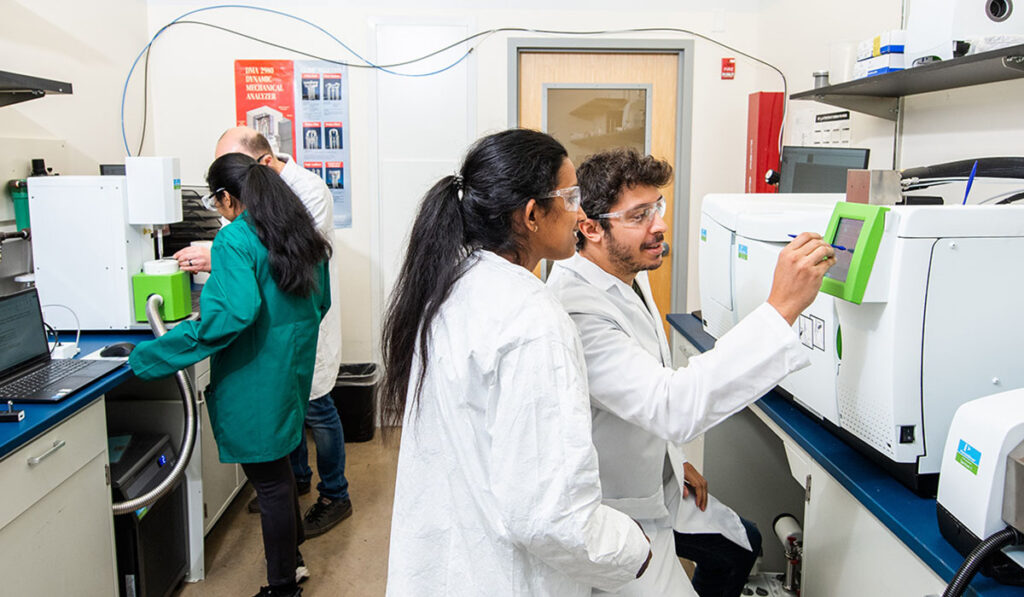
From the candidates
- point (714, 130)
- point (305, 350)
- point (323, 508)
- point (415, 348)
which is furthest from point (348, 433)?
point (415, 348)

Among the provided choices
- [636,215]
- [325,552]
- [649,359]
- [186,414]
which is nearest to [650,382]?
[649,359]

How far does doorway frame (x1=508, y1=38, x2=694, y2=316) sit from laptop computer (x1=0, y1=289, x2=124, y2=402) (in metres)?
2.37

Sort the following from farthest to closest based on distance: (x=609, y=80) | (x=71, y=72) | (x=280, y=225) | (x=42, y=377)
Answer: (x=609, y=80) → (x=71, y=72) → (x=280, y=225) → (x=42, y=377)

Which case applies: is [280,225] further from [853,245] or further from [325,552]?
[853,245]

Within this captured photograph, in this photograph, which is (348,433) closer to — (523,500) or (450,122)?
(450,122)

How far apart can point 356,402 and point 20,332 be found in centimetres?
183

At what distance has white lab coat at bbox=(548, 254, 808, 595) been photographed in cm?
126

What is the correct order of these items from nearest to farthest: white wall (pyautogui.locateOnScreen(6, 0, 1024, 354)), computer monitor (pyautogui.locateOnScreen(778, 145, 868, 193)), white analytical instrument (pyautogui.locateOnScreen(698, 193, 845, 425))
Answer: white analytical instrument (pyautogui.locateOnScreen(698, 193, 845, 425)) < computer monitor (pyautogui.locateOnScreen(778, 145, 868, 193)) < white wall (pyautogui.locateOnScreen(6, 0, 1024, 354))

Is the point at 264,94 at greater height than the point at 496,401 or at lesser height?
greater

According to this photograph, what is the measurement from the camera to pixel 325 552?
2.67 metres

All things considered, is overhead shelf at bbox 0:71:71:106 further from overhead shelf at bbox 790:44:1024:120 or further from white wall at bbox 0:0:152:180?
overhead shelf at bbox 790:44:1024:120

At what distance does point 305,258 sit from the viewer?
2.13m

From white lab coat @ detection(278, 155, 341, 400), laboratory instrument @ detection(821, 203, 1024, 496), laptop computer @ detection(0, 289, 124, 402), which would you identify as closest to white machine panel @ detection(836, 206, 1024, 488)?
laboratory instrument @ detection(821, 203, 1024, 496)

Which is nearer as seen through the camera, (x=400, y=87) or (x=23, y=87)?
(x=23, y=87)
